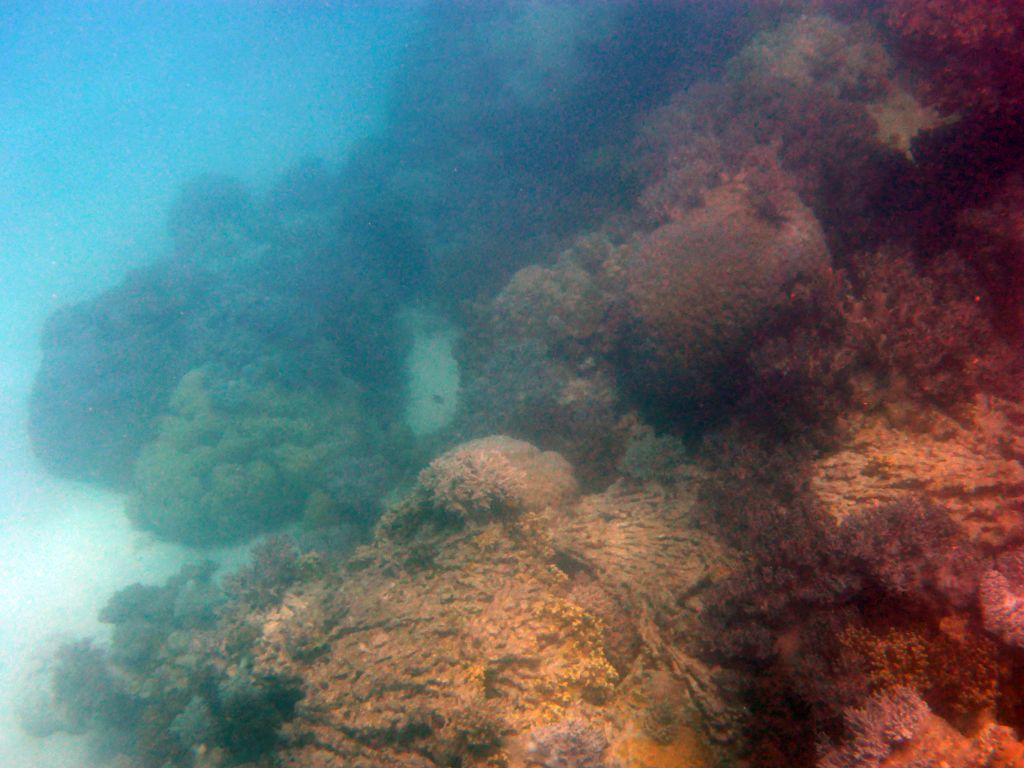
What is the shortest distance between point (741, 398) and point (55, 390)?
20.5 meters

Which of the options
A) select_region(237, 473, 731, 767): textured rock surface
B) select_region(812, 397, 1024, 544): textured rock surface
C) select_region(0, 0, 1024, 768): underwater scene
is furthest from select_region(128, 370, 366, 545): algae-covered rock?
select_region(812, 397, 1024, 544): textured rock surface

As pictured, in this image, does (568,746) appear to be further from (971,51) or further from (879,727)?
(971,51)

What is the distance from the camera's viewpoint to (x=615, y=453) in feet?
23.3

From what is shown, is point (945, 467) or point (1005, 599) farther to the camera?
point (945, 467)

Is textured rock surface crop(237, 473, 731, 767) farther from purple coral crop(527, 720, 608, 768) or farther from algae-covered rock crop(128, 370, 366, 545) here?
algae-covered rock crop(128, 370, 366, 545)

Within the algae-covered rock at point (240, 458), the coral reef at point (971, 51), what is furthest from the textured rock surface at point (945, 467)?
Answer: the algae-covered rock at point (240, 458)

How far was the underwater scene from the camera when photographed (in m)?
3.66

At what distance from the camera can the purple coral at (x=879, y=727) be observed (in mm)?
2891

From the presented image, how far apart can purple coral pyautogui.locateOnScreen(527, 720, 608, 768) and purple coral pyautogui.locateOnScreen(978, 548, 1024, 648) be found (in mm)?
2718

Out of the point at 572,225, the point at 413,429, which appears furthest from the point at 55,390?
the point at 572,225

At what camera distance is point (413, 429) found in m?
14.2

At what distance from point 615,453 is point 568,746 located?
3.98 m

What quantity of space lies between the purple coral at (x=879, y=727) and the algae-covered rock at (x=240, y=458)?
12.3 metres

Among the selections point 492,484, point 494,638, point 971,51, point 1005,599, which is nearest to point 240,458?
point 492,484
